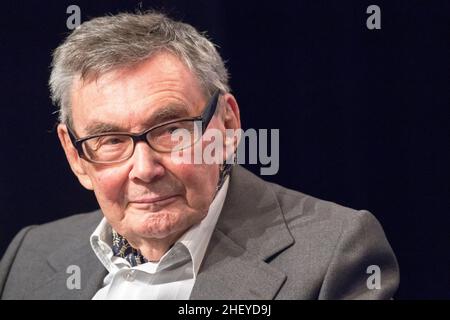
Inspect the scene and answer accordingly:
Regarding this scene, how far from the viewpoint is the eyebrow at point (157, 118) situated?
1765 millimetres

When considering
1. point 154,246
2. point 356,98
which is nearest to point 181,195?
point 154,246

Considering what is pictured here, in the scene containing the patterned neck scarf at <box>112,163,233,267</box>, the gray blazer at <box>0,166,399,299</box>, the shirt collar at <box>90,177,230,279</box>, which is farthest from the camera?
the patterned neck scarf at <box>112,163,233,267</box>

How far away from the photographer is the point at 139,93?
5.75 ft

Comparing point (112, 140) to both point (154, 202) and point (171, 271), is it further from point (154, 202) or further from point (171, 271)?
point (171, 271)

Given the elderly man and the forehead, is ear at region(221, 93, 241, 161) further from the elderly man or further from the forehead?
the forehead

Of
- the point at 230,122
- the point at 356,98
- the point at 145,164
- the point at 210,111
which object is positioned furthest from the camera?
the point at 356,98

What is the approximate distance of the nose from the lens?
1741mm

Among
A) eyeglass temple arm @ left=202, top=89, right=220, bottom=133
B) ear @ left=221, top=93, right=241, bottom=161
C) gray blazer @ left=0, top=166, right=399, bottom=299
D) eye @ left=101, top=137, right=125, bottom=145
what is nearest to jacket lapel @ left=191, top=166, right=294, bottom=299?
gray blazer @ left=0, top=166, right=399, bottom=299

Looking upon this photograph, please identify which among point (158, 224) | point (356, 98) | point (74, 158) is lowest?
point (158, 224)

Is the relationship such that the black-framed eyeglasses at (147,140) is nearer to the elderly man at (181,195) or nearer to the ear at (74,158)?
the elderly man at (181,195)

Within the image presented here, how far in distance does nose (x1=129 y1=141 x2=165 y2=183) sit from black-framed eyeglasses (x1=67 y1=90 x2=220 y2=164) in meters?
0.01

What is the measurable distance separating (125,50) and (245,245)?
57 cm
